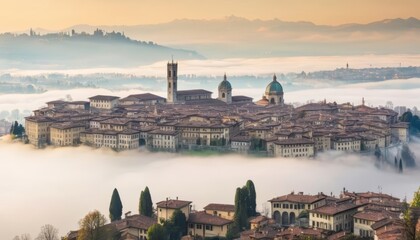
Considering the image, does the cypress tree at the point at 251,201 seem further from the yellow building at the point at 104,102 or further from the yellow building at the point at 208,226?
the yellow building at the point at 104,102

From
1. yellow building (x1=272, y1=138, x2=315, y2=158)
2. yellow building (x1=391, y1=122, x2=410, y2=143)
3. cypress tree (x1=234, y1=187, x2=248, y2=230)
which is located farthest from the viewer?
yellow building (x1=391, y1=122, x2=410, y2=143)

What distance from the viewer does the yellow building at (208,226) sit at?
31797 mm

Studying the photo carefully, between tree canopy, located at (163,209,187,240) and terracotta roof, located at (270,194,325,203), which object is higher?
terracotta roof, located at (270,194,325,203)

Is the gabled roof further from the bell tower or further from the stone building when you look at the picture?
the stone building

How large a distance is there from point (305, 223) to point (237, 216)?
2818 millimetres

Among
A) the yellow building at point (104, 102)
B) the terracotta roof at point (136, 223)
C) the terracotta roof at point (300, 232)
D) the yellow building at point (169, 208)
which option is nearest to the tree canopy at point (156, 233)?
the terracotta roof at point (136, 223)

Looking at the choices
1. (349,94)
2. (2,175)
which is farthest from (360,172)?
(349,94)

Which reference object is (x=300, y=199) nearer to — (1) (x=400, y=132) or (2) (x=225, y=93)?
(1) (x=400, y=132)

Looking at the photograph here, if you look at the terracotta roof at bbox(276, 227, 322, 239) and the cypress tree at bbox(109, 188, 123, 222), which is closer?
the terracotta roof at bbox(276, 227, 322, 239)

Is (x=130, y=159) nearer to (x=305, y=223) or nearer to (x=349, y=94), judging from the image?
(x=305, y=223)

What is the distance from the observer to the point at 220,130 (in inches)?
2004

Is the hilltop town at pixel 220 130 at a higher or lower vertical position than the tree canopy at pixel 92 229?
higher

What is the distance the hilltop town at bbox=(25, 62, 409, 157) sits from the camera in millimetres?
49094

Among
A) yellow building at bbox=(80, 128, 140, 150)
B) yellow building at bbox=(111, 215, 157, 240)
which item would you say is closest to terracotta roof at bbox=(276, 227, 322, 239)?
yellow building at bbox=(111, 215, 157, 240)
